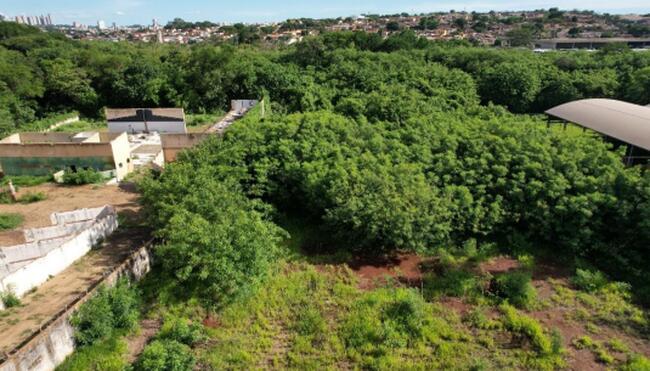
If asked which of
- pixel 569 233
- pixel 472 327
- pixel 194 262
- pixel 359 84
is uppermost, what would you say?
pixel 359 84

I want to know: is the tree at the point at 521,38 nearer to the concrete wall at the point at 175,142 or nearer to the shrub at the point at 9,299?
the concrete wall at the point at 175,142

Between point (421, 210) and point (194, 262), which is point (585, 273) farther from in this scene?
point (194, 262)

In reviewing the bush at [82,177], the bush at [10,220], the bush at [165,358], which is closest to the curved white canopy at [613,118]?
the bush at [165,358]

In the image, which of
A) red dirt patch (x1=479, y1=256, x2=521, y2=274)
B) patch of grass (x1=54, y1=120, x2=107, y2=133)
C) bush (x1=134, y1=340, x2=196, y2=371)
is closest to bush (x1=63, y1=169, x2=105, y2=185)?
patch of grass (x1=54, y1=120, x2=107, y2=133)

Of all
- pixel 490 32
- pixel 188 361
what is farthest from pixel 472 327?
pixel 490 32

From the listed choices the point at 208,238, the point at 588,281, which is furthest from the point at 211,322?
the point at 588,281

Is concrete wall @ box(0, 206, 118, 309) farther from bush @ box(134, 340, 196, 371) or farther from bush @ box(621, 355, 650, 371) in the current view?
bush @ box(621, 355, 650, 371)
